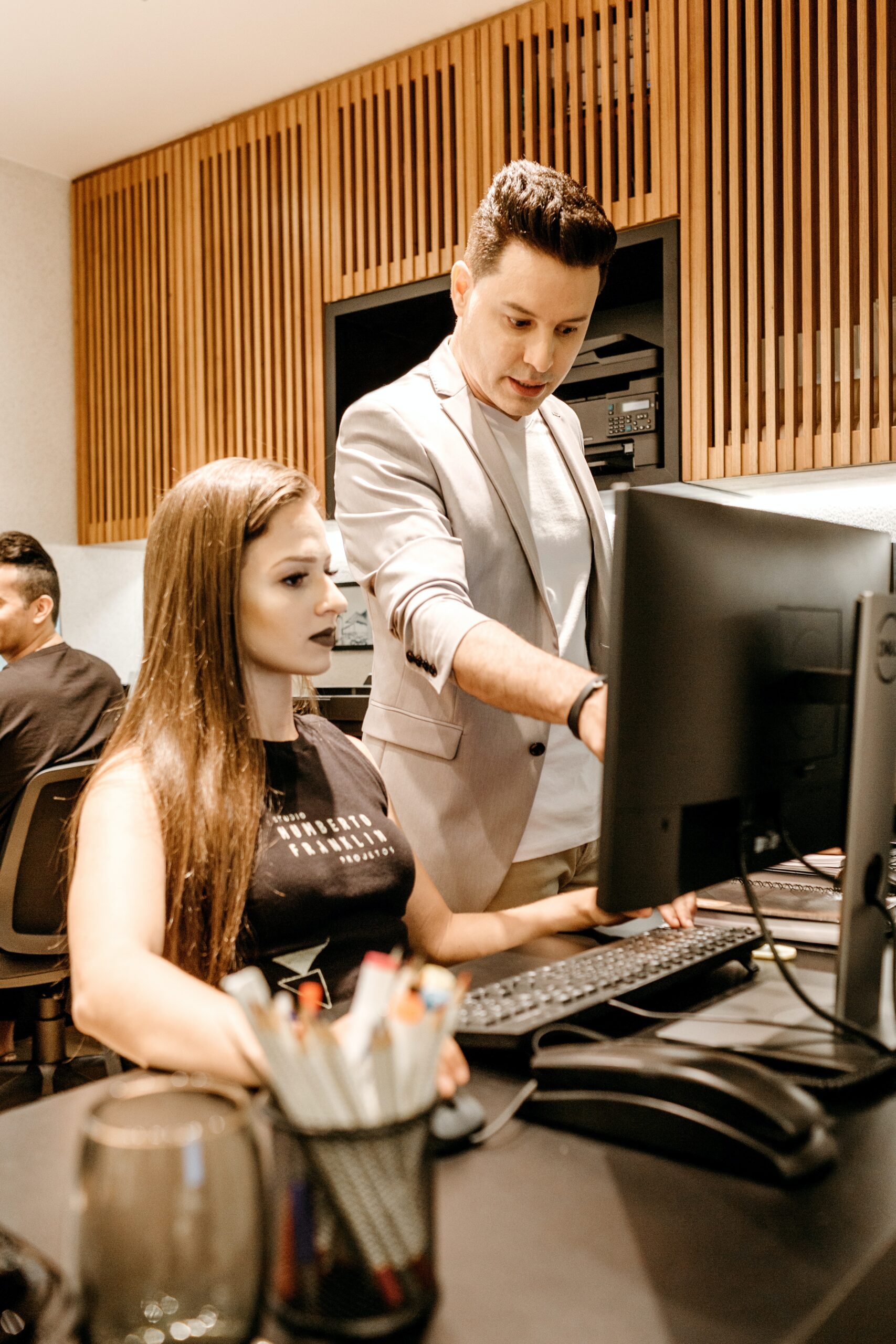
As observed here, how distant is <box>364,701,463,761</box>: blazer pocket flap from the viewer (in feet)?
5.17

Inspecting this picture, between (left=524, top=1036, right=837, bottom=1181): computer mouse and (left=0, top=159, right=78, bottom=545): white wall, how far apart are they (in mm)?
3593

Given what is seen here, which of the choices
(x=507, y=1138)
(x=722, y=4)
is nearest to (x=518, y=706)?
(x=507, y=1138)

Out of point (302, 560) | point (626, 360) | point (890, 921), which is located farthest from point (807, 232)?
point (890, 921)

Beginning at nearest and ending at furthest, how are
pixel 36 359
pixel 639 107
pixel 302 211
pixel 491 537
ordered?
pixel 491 537, pixel 639 107, pixel 302 211, pixel 36 359

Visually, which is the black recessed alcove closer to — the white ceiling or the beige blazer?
the white ceiling

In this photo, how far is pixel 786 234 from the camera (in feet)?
8.28

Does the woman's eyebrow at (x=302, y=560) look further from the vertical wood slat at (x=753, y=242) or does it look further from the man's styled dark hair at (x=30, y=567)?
the man's styled dark hair at (x=30, y=567)

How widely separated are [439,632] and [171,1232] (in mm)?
920

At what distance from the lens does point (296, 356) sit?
11.2 feet

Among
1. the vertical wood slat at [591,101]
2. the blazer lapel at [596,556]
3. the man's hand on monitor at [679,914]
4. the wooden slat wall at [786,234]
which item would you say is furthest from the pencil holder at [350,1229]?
the vertical wood slat at [591,101]

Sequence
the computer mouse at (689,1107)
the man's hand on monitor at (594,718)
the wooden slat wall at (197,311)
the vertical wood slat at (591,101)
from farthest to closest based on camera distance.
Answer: the wooden slat wall at (197,311) → the vertical wood slat at (591,101) → the man's hand on monitor at (594,718) → the computer mouse at (689,1107)

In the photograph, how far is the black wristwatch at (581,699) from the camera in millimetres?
1031

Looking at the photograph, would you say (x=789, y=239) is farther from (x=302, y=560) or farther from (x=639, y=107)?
(x=302, y=560)

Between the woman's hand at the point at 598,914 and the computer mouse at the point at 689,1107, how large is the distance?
47 centimetres
